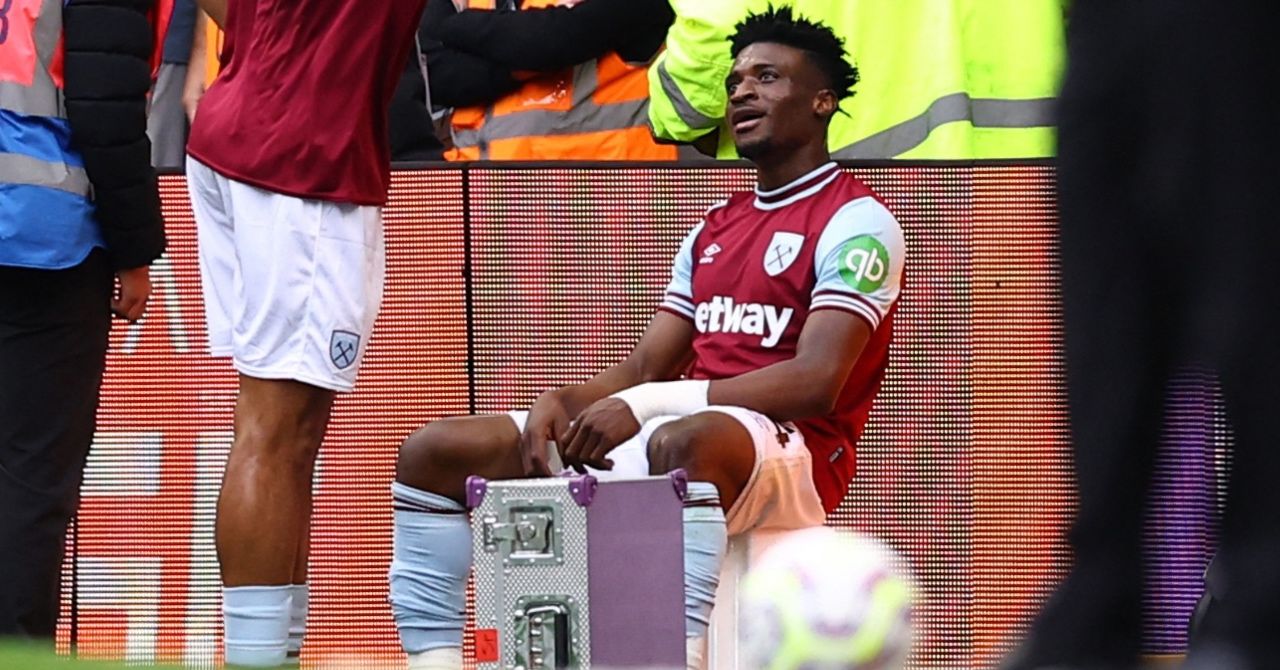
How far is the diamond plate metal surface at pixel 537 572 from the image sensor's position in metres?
4.76

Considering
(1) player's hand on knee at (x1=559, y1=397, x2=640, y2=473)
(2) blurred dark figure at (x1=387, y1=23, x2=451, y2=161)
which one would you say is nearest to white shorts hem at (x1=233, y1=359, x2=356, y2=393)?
(1) player's hand on knee at (x1=559, y1=397, x2=640, y2=473)

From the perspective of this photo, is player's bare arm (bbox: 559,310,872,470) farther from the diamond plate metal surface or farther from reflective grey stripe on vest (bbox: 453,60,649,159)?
reflective grey stripe on vest (bbox: 453,60,649,159)

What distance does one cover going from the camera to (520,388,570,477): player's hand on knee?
17.6ft

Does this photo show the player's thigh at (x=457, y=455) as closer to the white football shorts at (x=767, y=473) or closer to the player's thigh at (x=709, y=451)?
the white football shorts at (x=767, y=473)

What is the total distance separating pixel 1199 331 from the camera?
237 centimetres

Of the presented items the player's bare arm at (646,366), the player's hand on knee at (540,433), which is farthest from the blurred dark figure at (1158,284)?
the player's bare arm at (646,366)

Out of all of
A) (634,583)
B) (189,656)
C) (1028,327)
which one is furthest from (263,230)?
(1028,327)

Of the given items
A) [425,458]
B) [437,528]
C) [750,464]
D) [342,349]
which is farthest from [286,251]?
[750,464]

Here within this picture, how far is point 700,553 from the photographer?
4918 millimetres

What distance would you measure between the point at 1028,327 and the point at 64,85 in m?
2.82

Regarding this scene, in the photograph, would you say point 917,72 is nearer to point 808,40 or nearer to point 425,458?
point 808,40

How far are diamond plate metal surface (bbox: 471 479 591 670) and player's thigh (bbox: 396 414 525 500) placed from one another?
0.52 m

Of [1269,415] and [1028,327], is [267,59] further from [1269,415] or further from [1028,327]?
[1269,415]

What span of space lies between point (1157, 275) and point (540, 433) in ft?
10.2
